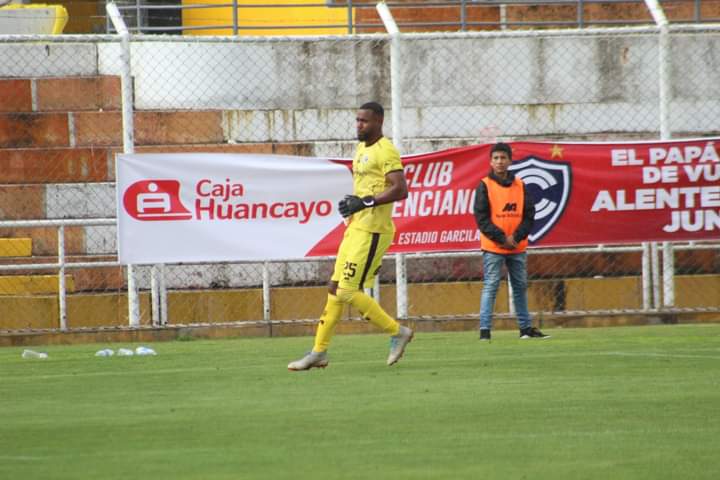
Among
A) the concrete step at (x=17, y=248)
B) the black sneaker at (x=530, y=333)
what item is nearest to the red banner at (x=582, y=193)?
the black sneaker at (x=530, y=333)

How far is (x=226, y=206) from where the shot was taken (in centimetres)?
1484

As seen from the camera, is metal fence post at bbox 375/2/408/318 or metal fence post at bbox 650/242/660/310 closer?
metal fence post at bbox 375/2/408/318

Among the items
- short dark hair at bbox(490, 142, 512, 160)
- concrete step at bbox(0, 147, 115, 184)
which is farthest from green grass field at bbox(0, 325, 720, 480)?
concrete step at bbox(0, 147, 115, 184)

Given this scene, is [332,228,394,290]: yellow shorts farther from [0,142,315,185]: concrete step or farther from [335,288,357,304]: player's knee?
[0,142,315,185]: concrete step

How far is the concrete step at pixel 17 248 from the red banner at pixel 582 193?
11.1 feet

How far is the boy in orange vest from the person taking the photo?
13.7 m

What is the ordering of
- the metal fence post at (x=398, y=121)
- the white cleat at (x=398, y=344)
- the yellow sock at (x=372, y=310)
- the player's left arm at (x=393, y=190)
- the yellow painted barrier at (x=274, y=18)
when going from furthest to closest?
the yellow painted barrier at (x=274, y=18) < the metal fence post at (x=398, y=121) < the white cleat at (x=398, y=344) < the yellow sock at (x=372, y=310) < the player's left arm at (x=393, y=190)

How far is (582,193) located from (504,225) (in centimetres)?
184

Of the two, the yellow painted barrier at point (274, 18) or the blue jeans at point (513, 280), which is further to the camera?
the yellow painted barrier at point (274, 18)

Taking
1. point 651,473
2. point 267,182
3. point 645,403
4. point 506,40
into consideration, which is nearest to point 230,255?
point 267,182

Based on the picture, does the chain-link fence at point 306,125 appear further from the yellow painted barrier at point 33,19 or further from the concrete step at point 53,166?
the yellow painted barrier at point 33,19

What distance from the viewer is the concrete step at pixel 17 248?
16.0 metres

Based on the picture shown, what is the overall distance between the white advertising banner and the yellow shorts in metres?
4.08

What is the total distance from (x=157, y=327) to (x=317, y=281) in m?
2.09
